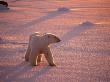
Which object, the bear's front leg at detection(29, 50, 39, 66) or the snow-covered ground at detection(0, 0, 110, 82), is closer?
the snow-covered ground at detection(0, 0, 110, 82)

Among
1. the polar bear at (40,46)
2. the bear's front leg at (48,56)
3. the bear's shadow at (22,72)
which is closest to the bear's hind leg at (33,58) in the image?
the polar bear at (40,46)

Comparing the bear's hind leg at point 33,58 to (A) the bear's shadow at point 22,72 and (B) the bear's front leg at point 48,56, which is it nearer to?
(A) the bear's shadow at point 22,72

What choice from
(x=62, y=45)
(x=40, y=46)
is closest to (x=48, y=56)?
(x=40, y=46)

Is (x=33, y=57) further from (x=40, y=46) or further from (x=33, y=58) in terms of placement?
(x=40, y=46)

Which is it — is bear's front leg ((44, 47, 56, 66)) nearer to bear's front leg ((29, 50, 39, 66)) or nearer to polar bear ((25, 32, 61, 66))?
polar bear ((25, 32, 61, 66))

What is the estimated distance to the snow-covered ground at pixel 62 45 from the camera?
25.2ft

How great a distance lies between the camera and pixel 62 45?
1029cm

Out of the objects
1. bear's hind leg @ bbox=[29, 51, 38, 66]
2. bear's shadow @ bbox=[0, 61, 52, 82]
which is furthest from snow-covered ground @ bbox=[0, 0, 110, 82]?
bear's hind leg @ bbox=[29, 51, 38, 66]

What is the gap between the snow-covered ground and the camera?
7.68 metres

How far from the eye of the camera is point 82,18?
1550cm

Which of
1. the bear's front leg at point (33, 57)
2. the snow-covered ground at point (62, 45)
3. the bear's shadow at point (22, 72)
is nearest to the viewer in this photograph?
the bear's shadow at point (22, 72)

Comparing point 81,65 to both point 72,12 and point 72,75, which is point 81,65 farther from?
point 72,12

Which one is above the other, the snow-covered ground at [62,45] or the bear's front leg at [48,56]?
the bear's front leg at [48,56]

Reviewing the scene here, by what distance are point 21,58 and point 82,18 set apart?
7026 millimetres
